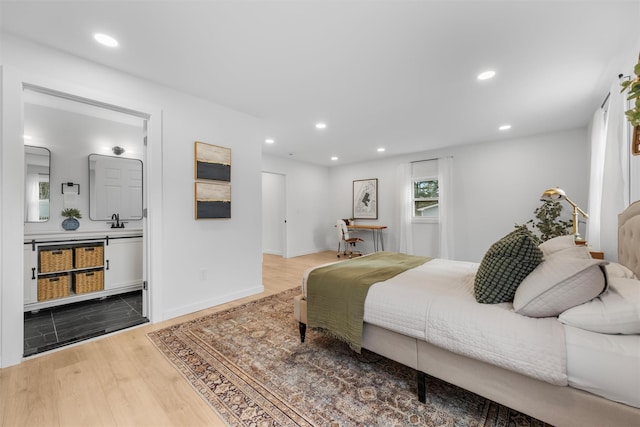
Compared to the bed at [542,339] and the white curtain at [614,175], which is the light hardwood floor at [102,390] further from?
the white curtain at [614,175]

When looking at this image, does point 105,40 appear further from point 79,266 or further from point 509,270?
point 509,270

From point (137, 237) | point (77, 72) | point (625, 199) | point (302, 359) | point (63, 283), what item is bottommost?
point (302, 359)

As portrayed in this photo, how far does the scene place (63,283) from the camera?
3.06 meters

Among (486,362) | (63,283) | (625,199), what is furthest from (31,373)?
(625,199)

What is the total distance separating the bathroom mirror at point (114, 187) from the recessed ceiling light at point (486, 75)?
462 centimetres

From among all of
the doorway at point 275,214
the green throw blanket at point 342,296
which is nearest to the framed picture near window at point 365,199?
the doorway at point 275,214

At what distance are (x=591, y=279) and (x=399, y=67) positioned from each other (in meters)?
2.09

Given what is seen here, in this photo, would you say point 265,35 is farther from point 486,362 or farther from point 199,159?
point 486,362

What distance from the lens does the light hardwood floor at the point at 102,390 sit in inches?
55.7

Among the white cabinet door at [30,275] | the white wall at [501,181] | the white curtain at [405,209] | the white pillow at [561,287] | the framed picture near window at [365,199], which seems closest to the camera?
the white pillow at [561,287]

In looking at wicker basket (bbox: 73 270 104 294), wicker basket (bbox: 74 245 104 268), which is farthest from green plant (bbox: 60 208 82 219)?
wicker basket (bbox: 73 270 104 294)

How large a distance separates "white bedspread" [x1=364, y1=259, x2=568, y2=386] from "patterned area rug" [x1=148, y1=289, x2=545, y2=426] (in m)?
0.41

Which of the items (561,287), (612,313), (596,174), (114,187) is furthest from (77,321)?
(596,174)

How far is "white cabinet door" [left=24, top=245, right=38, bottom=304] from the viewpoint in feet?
9.14
